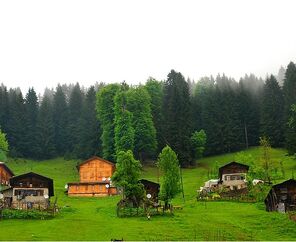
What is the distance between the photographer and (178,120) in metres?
106

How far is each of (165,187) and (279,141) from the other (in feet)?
182

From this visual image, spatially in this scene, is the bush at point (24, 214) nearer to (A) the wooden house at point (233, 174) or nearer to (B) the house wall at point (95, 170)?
(B) the house wall at point (95, 170)

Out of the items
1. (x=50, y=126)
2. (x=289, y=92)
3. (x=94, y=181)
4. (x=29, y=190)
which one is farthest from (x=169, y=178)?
(x=50, y=126)

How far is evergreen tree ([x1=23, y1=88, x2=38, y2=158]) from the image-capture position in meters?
115

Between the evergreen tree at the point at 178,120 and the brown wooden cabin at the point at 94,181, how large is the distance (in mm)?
20130

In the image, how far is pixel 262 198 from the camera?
64.1 metres

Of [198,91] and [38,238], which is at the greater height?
[198,91]

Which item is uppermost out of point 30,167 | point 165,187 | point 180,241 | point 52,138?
point 52,138

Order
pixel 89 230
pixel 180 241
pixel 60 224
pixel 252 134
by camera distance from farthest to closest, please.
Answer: pixel 252 134 < pixel 60 224 < pixel 89 230 < pixel 180 241

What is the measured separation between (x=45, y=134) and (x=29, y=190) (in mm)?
55118

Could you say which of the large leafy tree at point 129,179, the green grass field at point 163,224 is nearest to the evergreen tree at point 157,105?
the green grass field at point 163,224

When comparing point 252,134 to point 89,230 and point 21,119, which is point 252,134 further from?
point 89,230

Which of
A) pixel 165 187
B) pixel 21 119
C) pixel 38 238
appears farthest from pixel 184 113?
pixel 38 238

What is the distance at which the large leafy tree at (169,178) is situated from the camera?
56969 millimetres
